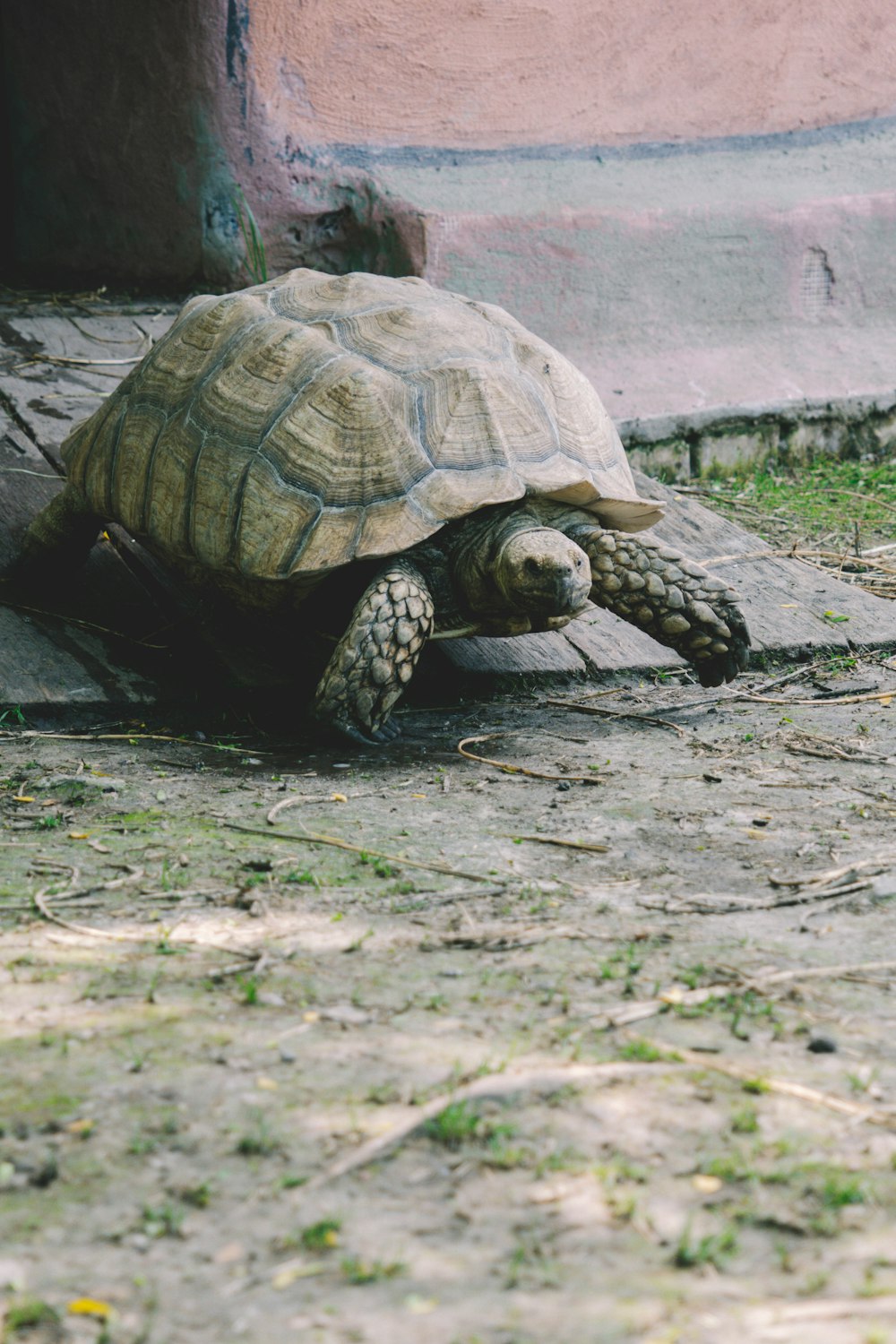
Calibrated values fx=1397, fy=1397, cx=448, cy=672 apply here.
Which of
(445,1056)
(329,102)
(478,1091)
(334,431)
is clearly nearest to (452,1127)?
(478,1091)

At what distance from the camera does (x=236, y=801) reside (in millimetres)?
3412

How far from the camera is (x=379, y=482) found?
12.9 ft

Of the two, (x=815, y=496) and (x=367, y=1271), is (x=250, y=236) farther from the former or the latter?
(x=367, y=1271)

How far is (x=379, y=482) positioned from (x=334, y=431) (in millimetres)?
195

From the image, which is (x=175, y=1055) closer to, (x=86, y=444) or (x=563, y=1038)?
(x=563, y=1038)

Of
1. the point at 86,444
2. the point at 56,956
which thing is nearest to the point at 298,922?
the point at 56,956

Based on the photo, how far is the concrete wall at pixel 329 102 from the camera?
18.6 feet

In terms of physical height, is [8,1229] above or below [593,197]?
below

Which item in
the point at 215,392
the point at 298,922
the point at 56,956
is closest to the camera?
the point at 56,956

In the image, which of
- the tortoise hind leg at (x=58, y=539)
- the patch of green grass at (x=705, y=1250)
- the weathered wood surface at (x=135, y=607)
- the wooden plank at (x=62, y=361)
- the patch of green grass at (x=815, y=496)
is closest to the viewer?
the patch of green grass at (x=705, y=1250)

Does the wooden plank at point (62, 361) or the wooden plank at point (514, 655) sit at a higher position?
the wooden plank at point (62, 361)

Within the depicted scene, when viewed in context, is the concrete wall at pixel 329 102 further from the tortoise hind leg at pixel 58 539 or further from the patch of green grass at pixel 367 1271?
the patch of green grass at pixel 367 1271

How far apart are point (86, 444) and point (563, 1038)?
3.02m

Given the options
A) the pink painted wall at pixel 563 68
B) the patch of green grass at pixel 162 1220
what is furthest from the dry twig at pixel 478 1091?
the pink painted wall at pixel 563 68
